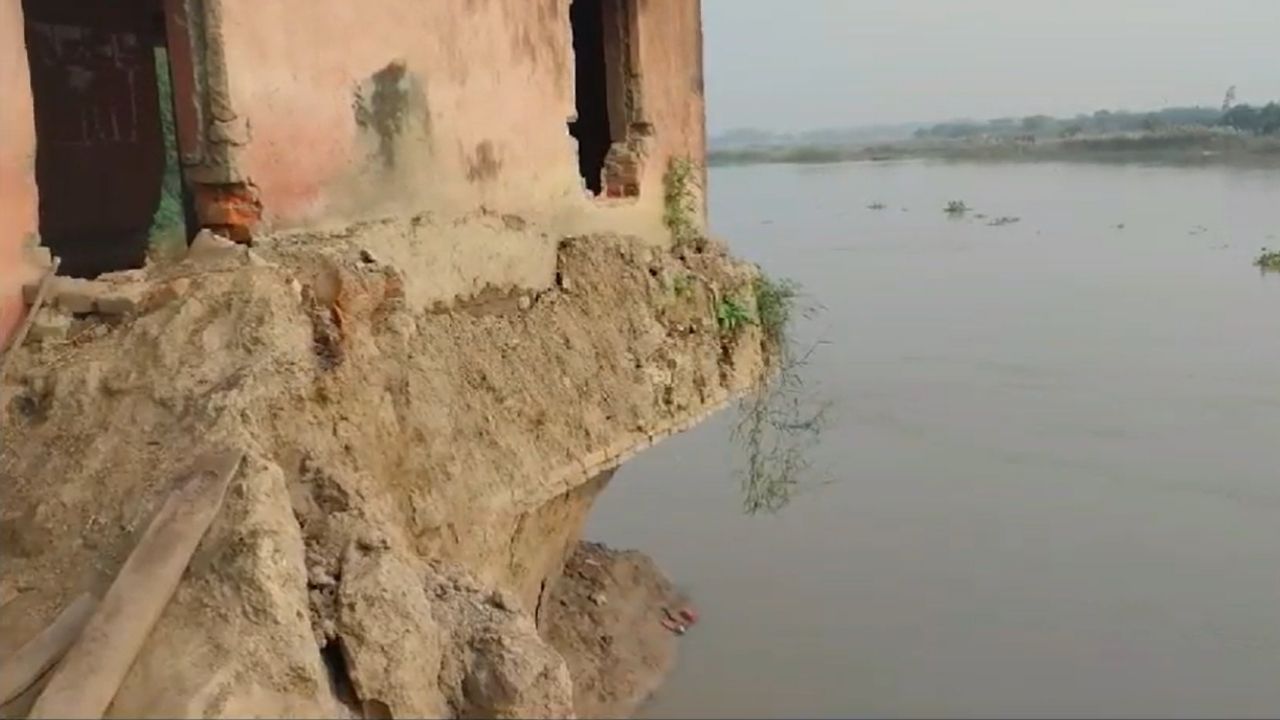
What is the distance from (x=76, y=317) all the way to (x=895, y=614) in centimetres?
508

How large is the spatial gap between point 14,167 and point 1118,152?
59083 millimetres

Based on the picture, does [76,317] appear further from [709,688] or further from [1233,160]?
[1233,160]

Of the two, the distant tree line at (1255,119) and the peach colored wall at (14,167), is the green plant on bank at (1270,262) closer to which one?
the peach colored wall at (14,167)

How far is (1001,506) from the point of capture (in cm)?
1034

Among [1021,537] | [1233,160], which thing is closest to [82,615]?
[1021,537]

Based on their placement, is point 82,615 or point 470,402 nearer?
point 82,615

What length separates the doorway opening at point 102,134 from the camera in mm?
6746

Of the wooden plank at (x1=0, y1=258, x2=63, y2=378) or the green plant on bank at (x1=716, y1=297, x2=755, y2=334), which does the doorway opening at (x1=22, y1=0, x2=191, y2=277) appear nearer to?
the wooden plank at (x1=0, y1=258, x2=63, y2=378)

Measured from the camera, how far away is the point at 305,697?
10.5 ft

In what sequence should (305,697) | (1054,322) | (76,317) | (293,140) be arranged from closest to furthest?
(305,697) < (76,317) < (293,140) < (1054,322)

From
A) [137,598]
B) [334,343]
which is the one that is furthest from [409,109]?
[137,598]

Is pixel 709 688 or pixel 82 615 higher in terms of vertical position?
pixel 82 615

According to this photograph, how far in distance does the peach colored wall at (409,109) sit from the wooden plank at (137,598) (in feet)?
4.45

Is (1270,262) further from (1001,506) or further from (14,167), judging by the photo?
(14,167)
